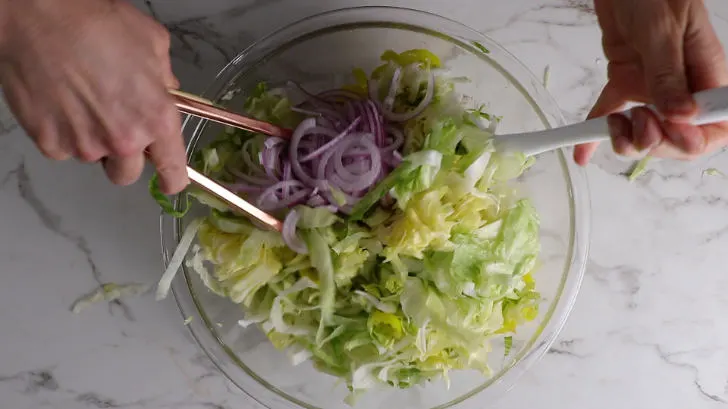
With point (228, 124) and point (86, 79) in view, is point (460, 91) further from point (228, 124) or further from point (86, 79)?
point (86, 79)

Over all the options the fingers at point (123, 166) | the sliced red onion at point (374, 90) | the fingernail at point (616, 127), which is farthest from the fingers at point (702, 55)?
the fingers at point (123, 166)

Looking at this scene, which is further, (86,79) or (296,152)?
(296,152)

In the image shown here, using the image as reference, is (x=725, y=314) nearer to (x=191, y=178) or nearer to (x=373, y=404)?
(x=373, y=404)

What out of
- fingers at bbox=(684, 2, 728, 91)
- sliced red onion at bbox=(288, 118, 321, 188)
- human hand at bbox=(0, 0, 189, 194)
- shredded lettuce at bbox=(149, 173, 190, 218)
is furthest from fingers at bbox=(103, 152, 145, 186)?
fingers at bbox=(684, 2, 728, 91)

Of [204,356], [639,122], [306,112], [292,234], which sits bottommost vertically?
[204,356]

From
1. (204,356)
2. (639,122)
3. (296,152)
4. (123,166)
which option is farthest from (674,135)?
(204,356)

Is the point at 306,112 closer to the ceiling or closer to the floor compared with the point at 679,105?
closer to the floor

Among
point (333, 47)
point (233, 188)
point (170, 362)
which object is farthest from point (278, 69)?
point (170, 362)

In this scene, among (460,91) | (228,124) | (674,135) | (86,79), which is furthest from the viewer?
(460,91)

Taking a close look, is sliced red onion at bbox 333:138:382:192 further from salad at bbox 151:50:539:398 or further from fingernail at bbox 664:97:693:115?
fingernail at bbox 664:97:693:115
